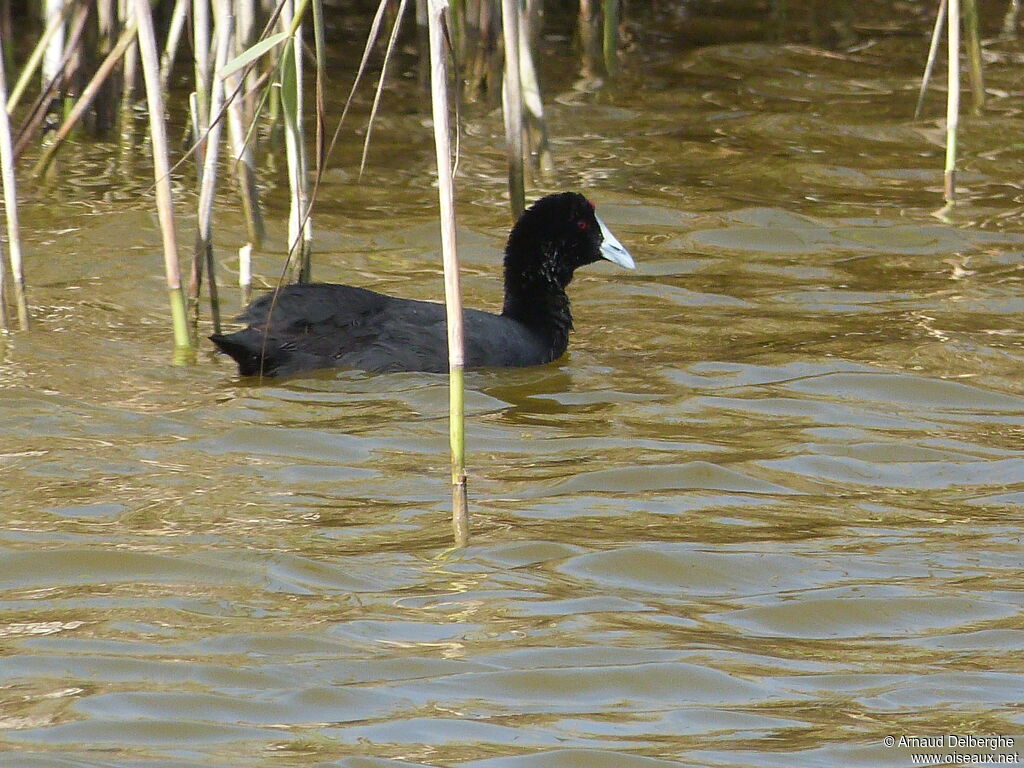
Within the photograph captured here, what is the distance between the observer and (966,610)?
383cm

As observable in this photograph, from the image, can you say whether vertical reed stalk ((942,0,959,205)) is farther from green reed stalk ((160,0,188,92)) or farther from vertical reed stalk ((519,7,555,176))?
green reed stalk ((160,0,188,92))

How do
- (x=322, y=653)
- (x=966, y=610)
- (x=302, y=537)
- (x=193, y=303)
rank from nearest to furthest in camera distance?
(x=322, y=653) < (x=966, y=610) < (x=302, y=537) < (x=193, y=303)

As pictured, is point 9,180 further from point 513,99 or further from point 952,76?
point 952,76

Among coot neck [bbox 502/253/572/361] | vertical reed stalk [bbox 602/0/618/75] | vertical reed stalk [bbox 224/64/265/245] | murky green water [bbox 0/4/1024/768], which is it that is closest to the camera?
murky green water [bbox 0/4/1024/768]

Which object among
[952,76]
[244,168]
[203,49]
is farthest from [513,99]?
[952,76]

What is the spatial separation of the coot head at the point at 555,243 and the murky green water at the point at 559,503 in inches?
12.3

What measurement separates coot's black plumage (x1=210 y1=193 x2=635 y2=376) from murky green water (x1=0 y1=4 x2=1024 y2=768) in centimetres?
9

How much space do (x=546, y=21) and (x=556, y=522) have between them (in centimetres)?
783

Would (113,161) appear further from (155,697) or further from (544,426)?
(155,697)

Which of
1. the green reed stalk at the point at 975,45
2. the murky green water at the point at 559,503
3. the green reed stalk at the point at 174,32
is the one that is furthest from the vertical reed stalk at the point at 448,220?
the green reed stalk at the point at 975,45

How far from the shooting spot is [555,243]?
Answer: 647 centimetres

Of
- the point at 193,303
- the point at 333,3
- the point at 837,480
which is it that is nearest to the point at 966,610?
the point at 837,480

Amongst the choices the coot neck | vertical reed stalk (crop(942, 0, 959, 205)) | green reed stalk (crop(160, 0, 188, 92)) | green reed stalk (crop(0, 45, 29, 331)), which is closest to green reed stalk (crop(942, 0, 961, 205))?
vertical reed stalk (crop(942, 0, 959, 205))

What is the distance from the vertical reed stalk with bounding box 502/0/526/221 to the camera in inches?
215
